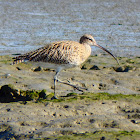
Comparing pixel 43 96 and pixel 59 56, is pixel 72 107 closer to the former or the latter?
pixel 43 96

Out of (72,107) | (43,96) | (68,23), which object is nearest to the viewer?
(72,107)

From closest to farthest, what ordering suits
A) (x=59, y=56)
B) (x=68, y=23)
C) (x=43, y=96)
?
(x=43, y=96) < (x=59, y=56) < (x=68, y=23)

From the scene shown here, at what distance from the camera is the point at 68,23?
15766mm

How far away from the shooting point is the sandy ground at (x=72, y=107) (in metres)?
5.14

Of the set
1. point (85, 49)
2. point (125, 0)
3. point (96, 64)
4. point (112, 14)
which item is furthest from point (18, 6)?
point (85, 49)

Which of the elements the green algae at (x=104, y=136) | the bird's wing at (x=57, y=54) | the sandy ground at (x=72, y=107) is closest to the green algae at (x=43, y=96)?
the sandy ground at (x=72, y=107)

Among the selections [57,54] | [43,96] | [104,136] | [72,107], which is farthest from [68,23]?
[104,136]

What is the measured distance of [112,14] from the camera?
18.2 meters

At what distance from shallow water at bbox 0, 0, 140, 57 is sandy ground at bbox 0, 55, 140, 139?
3140 millimetres

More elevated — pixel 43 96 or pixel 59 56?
pixel 59 56

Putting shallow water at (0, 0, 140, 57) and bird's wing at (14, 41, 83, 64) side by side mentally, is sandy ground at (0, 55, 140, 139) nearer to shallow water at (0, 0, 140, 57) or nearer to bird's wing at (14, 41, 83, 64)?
bird's wing at (14, 41, 83, 64)

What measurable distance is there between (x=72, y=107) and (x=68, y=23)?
10.1 metres

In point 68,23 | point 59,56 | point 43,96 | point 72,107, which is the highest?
point 68,23

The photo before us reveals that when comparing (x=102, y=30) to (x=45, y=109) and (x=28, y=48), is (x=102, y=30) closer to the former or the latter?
(x=28, y=48)
